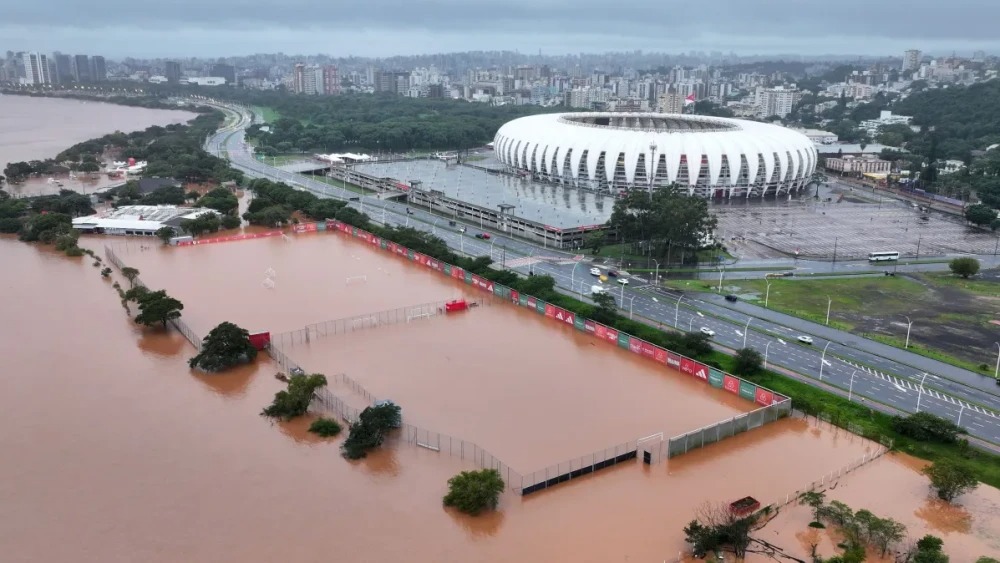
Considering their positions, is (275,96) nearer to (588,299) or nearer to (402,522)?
(588,299)

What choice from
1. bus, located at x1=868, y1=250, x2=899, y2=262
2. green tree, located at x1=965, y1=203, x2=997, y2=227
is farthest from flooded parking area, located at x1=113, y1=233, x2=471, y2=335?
green tree, located at x1=965, y1=203, x2=997, y2=227

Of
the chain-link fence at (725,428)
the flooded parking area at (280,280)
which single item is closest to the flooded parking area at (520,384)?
the chain-link fence at (725,428)

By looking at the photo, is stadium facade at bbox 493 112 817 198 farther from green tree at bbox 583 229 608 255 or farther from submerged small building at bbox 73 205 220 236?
submerged small building at bbox 73 205 220 236

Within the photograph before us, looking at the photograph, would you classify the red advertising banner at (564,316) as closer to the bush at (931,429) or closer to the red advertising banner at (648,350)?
the red advertising banner at (648,350)

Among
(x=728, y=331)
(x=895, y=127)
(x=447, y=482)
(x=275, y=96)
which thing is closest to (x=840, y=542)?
(x=447, y=482)

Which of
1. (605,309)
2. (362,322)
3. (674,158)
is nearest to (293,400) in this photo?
(362,322)
